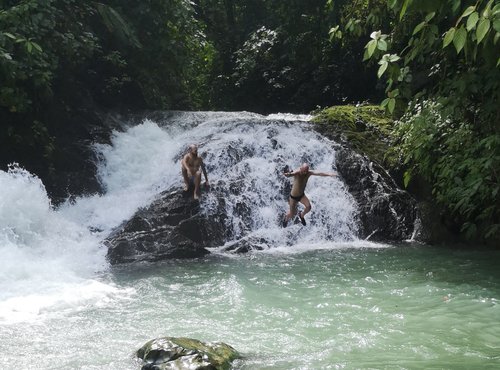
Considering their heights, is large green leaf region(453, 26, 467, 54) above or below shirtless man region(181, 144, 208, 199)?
above

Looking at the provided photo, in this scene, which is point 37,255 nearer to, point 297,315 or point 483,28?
point 297,315

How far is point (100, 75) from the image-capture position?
56.4 ft

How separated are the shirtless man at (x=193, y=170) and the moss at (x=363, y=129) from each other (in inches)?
141

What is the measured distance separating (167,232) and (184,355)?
19.1ft

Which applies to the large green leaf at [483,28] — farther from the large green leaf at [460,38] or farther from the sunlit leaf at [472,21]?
the large green leaf at [460,38]

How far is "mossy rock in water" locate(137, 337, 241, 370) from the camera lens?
4.79m

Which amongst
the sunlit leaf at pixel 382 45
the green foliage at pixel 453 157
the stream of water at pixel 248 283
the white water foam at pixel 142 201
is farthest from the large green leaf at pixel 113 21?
the sunlit leaf at pixel 382 45

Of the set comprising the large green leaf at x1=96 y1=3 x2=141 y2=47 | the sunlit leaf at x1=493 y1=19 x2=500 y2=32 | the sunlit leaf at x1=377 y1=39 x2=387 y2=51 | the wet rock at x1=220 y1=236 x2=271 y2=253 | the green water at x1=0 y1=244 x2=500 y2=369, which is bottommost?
the green water at x1=0 y1=244 x2=500 y2=369

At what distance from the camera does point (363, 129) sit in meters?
14.0

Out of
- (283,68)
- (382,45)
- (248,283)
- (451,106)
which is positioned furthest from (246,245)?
(283,68)

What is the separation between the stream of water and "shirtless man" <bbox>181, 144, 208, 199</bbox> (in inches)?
15.1

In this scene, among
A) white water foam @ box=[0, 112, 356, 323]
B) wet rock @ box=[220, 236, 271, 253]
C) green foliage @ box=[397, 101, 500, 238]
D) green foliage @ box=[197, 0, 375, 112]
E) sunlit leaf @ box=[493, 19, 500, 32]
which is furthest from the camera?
green foliage @ box=[197, 0, 375, 112]

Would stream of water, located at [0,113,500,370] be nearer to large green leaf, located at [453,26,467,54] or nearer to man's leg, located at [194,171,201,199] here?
man's leg, located at [194,171,201,199]

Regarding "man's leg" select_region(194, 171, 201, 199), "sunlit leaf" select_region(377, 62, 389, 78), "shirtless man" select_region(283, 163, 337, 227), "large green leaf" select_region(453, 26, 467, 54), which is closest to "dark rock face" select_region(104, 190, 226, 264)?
"man's leg" select_region(194, 171, 201, 199)
